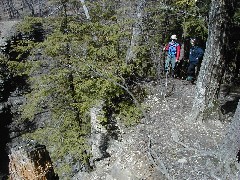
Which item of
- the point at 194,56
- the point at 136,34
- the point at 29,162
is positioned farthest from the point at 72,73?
the point at 29,162

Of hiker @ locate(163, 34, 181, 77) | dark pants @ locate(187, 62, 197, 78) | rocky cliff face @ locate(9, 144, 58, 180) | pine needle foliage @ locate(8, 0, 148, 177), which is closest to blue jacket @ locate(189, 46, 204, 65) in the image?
dark pants @ locate(187, 62, 197, 78)

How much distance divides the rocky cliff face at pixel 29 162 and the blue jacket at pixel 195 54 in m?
9.21

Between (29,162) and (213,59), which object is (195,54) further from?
(29,162)

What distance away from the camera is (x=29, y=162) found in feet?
7.70

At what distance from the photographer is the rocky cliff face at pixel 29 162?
2342 millimetres

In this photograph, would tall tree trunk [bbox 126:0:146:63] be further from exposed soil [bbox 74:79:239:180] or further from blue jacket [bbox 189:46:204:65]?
blue jacket [bbox 189:46:204:65]

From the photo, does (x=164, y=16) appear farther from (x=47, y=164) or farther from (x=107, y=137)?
(x=47, y=164)

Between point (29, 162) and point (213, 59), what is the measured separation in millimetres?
7211

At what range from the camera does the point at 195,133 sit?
9164 millimetres

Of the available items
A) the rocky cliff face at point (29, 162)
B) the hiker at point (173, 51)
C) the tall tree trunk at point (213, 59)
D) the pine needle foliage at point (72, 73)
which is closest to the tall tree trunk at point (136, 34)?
the hiker at point (173, 51)

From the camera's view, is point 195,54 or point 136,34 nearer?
point 195,54

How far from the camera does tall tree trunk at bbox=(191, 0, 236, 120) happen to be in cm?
830

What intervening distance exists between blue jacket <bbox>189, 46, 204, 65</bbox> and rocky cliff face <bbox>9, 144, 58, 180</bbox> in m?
9.21

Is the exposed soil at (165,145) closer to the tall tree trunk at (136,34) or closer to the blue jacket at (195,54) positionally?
the blue jacket at (195,54)
